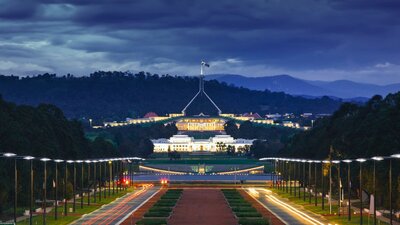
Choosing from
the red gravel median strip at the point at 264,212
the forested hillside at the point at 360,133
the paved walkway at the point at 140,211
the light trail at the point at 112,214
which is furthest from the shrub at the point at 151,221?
the forested hillside at the point at 360,133

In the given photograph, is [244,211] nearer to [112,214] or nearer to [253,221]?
[112,214]

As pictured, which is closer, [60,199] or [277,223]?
[277,223]

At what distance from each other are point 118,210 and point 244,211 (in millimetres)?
11853

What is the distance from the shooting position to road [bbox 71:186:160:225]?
9188cm

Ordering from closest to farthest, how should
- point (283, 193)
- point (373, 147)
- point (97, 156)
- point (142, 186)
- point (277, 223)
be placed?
point (277, 223) < point (373, 147) < point (283, 193) < point (142, 186) < point (97, 156)

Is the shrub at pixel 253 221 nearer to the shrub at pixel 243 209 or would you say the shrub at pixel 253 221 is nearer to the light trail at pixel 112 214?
the light trail at pixel 112 214

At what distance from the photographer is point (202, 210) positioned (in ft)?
352

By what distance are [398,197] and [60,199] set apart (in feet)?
147

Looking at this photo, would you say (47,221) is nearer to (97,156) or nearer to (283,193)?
(283,193)

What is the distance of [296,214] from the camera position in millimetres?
102750

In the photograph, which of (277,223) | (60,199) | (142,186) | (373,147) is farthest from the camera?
(142,186)

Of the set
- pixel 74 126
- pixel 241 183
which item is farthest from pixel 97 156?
pixel 241 183

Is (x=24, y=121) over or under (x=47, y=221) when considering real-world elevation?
over

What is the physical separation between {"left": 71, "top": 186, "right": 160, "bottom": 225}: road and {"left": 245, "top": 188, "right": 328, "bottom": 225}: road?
40.5ft
